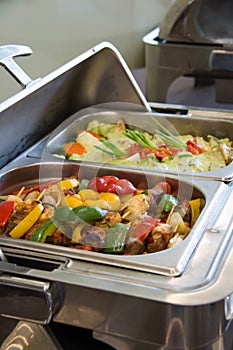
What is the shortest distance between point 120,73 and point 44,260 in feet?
2.91

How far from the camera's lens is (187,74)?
2.15 m

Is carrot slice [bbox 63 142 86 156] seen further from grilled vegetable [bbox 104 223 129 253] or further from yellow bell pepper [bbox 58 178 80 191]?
grilled vegetable [bbox 104 223 129 253]

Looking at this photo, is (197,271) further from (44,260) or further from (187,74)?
(187,74)

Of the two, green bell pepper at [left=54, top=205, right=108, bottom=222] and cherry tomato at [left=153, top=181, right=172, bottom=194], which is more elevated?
green bell pepper at [left=54, top=205, right=108, bottom=222]

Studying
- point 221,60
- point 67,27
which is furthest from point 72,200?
point 67,27

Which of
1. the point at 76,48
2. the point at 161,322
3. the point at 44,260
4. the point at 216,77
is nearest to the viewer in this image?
the point at 161,322

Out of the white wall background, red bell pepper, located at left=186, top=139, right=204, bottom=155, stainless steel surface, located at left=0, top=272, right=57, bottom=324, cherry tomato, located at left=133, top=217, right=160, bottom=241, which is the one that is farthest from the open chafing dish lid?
stainless steel surface, located at left=0, top=272, right=57, bottom=324

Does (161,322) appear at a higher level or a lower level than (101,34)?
higher

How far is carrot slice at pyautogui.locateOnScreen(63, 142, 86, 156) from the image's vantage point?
166cm

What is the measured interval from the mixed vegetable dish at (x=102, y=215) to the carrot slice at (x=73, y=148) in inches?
8.6

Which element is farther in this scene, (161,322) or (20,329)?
(20,329)

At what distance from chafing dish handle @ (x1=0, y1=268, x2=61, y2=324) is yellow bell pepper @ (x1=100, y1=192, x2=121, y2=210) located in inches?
14.2

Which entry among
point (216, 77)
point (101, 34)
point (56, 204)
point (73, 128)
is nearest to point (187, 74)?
point (216, 77)

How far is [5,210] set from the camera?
1.33 metres
